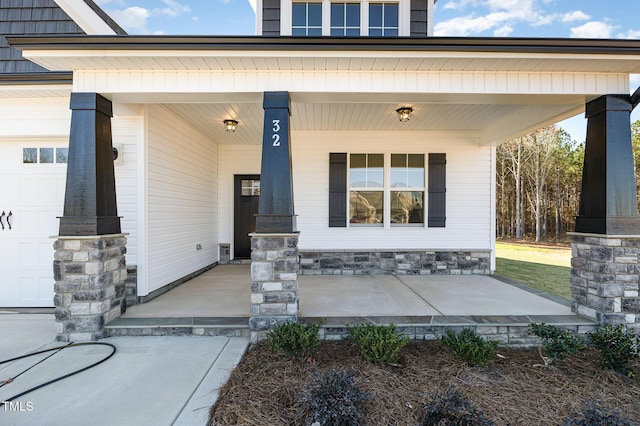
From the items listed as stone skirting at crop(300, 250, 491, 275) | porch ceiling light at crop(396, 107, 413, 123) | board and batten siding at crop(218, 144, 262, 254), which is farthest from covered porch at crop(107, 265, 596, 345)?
porch ceiling light at crop(396, 107, 413, 123)

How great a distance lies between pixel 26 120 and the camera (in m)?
3.64

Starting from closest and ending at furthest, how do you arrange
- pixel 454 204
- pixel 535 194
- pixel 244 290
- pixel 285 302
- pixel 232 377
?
pixel 232 377, pixel 285 302, pixel 244 290, pixel 454 204, pixel 535 194

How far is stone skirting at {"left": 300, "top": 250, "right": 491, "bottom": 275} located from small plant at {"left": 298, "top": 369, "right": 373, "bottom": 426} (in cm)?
354

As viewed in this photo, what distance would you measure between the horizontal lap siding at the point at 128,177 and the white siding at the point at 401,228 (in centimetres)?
265

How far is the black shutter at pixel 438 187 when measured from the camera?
5.54 metres

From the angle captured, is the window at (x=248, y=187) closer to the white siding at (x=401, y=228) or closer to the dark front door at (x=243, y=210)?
the dark front door at (x=243, y=210)

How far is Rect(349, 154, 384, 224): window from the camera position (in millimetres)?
5625

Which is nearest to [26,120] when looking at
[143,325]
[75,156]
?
[75,156]

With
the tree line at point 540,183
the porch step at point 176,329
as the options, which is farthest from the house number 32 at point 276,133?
the tree line at point 540,183

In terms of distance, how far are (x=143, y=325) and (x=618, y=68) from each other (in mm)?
5456

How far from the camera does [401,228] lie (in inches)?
220

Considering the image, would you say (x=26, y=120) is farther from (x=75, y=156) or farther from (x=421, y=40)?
(x=421, y=40)

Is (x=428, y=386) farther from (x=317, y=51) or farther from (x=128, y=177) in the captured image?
(x=128, y=177)

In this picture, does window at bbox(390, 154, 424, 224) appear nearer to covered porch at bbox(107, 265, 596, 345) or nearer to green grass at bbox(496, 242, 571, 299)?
covered porch at bbox(107, 265, 596, 345)
